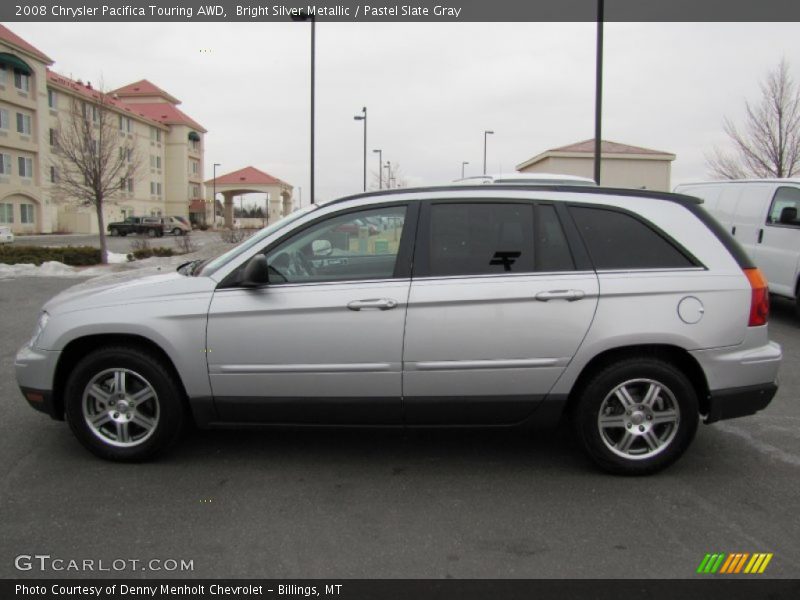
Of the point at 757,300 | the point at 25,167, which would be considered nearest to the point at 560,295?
the point at 757,300

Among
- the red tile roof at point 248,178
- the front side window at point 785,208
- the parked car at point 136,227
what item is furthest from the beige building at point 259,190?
the front side window at point 785,208

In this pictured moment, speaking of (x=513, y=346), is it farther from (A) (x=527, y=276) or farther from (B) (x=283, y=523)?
(B) (x=283, y=523)

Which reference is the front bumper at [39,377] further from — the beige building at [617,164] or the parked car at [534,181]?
the beige building at [617,164]

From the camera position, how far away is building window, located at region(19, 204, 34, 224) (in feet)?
151

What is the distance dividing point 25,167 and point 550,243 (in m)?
51.9

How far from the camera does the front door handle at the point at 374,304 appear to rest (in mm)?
3805

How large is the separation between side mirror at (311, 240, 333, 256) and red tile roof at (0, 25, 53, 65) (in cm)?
4786

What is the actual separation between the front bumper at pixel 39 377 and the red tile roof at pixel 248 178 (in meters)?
75.0

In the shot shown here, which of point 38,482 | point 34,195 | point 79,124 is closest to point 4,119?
point 34,195

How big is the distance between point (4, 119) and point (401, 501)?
166 feet

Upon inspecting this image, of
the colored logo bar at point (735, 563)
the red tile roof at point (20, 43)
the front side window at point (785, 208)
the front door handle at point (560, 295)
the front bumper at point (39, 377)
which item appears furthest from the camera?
the red tile roof at point (20, 43)
